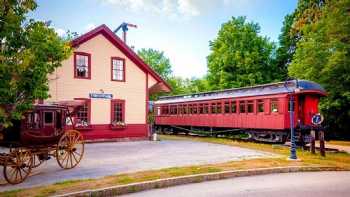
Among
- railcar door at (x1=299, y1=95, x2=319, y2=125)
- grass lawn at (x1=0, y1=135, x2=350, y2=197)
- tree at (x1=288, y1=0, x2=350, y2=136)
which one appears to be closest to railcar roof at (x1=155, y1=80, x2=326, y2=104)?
railcar door at (x1=299, y1=95, x2=319, y2=125)

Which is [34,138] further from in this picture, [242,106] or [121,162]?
[242,106]

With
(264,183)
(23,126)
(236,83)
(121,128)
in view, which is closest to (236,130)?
(121,128)

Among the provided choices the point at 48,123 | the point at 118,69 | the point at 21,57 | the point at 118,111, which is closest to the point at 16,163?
the point at 48,123

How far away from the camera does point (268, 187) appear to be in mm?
10312

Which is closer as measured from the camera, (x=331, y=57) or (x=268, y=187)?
(x=268, y=187)

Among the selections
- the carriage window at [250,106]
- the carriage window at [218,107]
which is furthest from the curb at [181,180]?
the carriage window at [218,107]

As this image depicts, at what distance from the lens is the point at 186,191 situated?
32.3 ft

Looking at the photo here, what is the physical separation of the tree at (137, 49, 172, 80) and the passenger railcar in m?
40.0

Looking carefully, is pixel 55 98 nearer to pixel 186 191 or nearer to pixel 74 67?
pixel 74 67

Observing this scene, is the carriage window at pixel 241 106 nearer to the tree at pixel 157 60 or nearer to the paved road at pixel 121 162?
the paved road at pixel 121 162

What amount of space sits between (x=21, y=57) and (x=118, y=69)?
15.9m

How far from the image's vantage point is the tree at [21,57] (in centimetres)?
841

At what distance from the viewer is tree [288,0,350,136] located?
27.8 meters

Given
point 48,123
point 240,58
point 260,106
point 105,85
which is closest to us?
point 48,123
